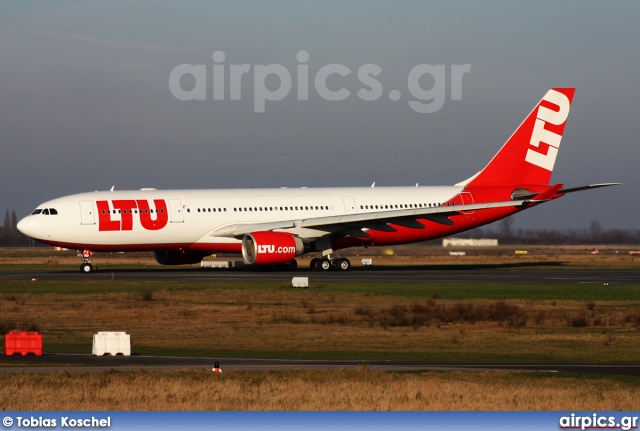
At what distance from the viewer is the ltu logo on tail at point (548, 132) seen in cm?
6266

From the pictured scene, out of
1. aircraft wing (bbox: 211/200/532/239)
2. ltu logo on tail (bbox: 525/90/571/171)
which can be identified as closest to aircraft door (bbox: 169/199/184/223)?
aircraft wing (bbox: 211/200/532/239)

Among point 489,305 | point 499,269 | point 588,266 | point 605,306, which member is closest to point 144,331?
point 489,305

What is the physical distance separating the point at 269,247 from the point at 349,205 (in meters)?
7.27

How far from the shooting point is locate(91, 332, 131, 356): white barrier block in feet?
84.8

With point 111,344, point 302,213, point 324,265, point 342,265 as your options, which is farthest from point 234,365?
point 342,265

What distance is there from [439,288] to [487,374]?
2494 cm

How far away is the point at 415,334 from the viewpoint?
32.6 m

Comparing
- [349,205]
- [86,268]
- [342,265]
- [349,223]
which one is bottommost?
[342,265]

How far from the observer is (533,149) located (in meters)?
62.6

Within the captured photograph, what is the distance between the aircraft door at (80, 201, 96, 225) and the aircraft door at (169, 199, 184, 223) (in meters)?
4.01

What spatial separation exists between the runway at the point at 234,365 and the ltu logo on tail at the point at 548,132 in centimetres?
3883

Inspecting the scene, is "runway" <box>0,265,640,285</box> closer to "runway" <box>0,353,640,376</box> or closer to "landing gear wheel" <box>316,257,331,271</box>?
"landing gear wheel" <box>316,257,331,271</box>

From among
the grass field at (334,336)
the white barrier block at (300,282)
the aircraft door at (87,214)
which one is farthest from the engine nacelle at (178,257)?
the white barrier block at (300,282)

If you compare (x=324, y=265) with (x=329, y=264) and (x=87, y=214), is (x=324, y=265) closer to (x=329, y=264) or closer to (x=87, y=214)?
(x=329, y=264)
